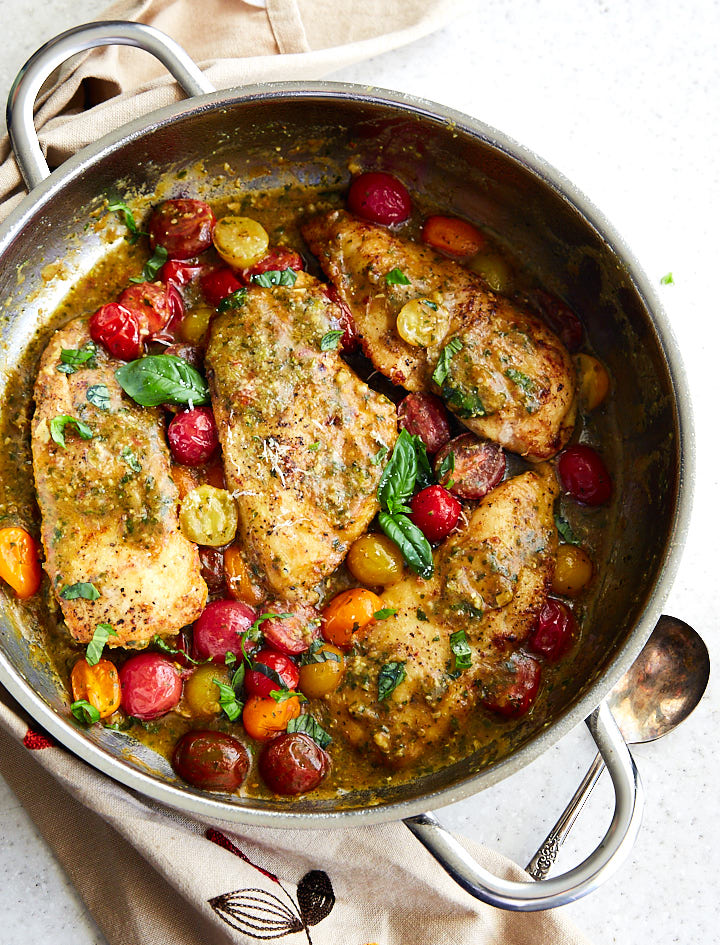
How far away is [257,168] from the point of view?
11.5 ft

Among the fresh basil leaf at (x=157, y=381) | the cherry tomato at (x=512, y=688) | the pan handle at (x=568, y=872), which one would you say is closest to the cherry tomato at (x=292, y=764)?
the pan handle at (x=568, y=872)

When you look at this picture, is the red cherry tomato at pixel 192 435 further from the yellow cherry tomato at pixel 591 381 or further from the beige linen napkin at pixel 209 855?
the yellow cherry tomato at pixel 591 381

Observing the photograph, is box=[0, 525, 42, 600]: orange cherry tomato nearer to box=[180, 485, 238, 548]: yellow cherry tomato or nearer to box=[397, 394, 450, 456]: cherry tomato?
box=[180, 485, 238, 548]: yellow cherry tomato

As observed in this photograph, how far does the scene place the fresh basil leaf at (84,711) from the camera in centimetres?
311

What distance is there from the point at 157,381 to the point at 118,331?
0.25 metres

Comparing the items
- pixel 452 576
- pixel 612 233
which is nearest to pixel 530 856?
pixel 452 576

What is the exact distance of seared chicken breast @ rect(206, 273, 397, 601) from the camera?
3.13 meters

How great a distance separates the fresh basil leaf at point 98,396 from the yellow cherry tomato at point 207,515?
448 millimetres

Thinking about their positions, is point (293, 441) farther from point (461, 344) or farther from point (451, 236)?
point (451, 236)

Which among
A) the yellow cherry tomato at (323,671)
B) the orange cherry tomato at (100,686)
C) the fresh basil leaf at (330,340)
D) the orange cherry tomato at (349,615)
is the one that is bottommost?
the yellow cherry tomato at (323,671)

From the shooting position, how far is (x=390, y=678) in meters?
3.11

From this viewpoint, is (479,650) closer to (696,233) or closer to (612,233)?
(612,233)

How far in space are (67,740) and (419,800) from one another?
46.0 inches

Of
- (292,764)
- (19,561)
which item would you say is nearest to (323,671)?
(292,764)
